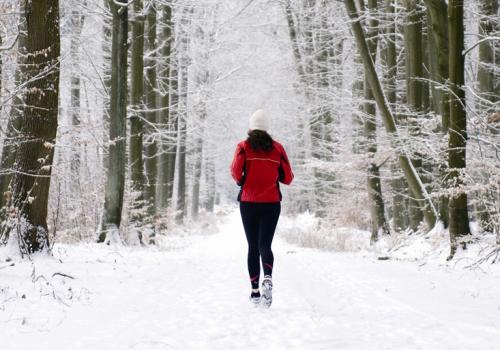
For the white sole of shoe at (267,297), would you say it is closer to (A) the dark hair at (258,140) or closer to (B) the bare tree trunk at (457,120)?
(A) the dark hair at (258,140)

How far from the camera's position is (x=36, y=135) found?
249 inches

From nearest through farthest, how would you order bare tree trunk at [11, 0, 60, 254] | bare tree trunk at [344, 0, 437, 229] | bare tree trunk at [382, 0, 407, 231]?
bare tree trunk at [11, 0, 60, 254]
bare tree trunk at [344, 0, 437, 229]
bare tree trunk at [382, 0, 407, 231]

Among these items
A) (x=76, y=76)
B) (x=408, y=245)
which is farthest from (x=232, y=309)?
(x=76, y=76)

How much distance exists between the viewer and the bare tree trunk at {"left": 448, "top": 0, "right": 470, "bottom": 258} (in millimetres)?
7797

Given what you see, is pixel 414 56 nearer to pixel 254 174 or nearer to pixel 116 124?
pixel 116 124

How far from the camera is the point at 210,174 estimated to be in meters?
39.0

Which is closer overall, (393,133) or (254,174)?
(254,174)

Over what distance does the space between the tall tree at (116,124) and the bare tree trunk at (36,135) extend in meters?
3.74

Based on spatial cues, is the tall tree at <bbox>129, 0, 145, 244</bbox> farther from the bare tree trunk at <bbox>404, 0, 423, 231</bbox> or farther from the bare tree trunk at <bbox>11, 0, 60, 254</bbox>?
the bare tree trunk at <bbox>404, 0, 423, 231</bbox>

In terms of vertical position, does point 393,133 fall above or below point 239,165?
above

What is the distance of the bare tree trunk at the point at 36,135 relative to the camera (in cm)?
622

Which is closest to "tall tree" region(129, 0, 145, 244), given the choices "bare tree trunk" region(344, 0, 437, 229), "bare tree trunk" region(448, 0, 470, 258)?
"bare tree trunk" region(344, 0, 437, 229)

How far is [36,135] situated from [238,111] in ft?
60.8

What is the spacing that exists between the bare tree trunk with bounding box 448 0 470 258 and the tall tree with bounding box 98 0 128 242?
6.53m
